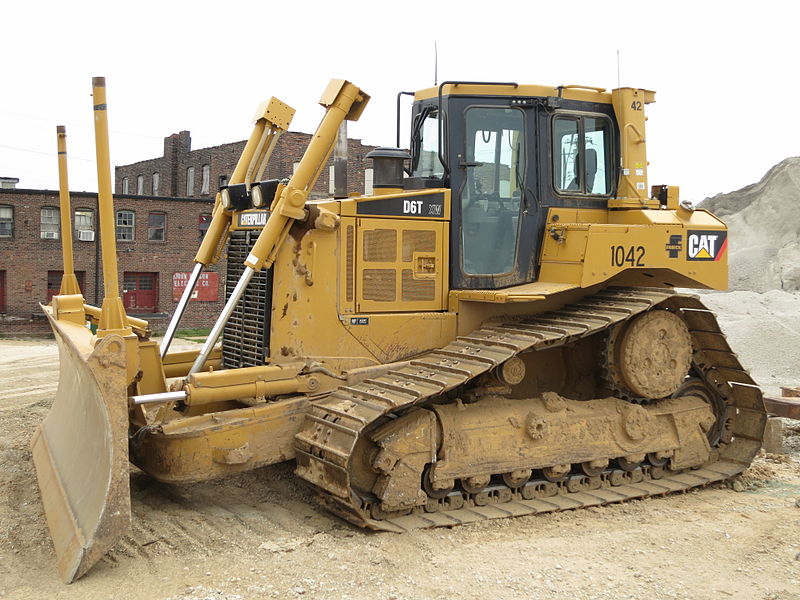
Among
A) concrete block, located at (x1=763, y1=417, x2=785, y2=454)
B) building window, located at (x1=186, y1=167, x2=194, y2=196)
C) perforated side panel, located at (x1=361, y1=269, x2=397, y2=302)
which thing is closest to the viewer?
perforated side panel, located at (x1=361, y1=269, x2=397, y2=302)

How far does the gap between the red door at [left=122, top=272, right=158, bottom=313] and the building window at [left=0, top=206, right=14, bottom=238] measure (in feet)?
13.6

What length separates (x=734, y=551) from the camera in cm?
647

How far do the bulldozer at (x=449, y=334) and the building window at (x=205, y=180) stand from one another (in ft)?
109

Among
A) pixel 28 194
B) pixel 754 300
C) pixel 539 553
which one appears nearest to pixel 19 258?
pixel 28 194

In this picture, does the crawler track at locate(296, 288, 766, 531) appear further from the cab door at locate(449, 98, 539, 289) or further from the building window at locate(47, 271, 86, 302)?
the building window at locate(47, 271, 86, 302)

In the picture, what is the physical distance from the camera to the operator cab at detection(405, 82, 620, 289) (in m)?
7.89

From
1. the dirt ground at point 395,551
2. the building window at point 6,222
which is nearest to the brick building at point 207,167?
the building window at point 6,222

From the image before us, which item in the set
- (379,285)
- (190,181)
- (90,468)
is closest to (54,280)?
(190,181)

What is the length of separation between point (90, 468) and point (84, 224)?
26.7 m

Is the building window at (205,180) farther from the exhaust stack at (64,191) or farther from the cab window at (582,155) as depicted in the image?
the cab window at (582,155)

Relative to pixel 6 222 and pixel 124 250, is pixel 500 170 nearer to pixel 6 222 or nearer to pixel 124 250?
pixel 124 250

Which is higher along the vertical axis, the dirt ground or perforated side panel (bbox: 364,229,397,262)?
perforated side panel (bbox: 364,229,397,262)

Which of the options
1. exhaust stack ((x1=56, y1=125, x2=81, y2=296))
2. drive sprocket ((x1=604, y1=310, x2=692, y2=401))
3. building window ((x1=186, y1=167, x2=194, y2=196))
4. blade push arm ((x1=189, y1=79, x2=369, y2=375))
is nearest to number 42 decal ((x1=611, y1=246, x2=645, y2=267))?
drive sprocket ((x1=604, y1=310, x2=692, y2=401))

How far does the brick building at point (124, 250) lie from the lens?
98.1ft
